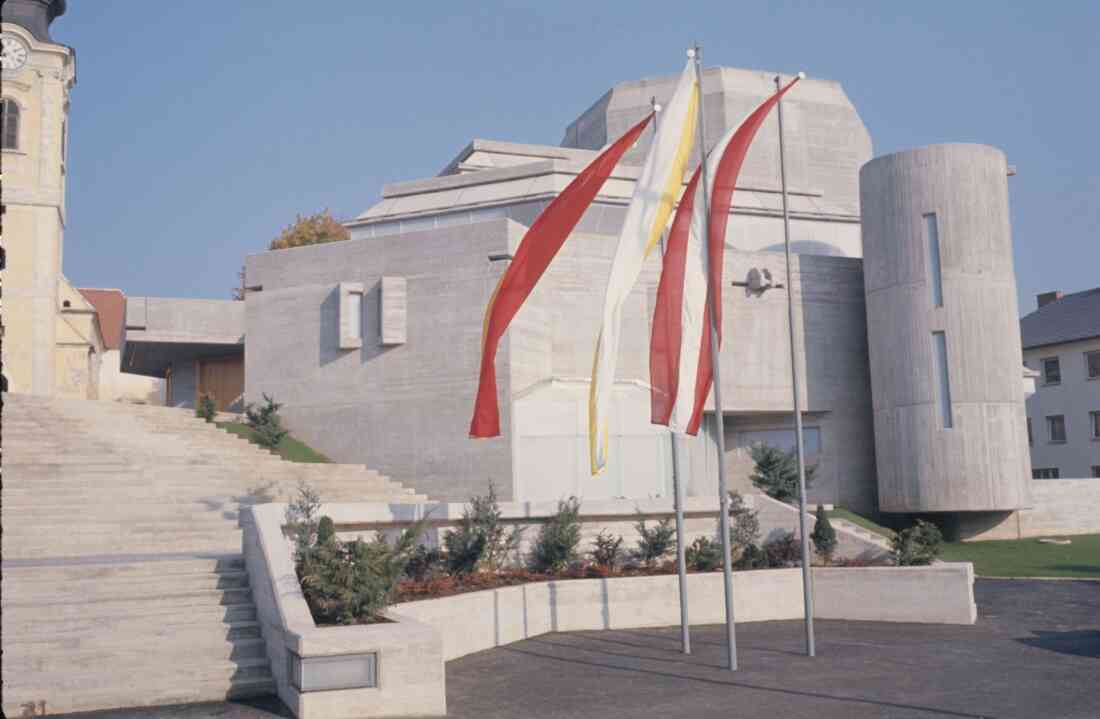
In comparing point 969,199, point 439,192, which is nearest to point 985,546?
point 969,199

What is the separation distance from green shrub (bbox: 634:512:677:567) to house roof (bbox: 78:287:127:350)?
55699 mm

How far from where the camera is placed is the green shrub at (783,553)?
69.6 ft

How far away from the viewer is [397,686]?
11812 millimetres

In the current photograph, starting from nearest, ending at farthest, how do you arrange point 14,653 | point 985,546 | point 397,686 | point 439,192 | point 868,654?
point 397,686, point 14,653, point 868,654, point 985,546, point 439,192

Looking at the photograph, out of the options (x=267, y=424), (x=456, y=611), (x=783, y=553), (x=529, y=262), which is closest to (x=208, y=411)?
(x=267, y=424)

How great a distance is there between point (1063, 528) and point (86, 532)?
31363 millimetres

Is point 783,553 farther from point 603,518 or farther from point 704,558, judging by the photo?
point 603,518

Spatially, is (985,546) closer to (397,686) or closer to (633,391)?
(633,391)

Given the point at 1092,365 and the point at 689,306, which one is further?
the point at 1092,365

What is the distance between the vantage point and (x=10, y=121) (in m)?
43.5

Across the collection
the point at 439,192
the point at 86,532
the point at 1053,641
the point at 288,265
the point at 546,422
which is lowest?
the point at 1053,641

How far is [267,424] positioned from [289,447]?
3.79 ft

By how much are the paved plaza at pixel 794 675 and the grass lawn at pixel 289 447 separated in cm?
1556

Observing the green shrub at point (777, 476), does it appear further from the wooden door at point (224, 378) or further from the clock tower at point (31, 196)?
the clock tower at point (31, 196)
